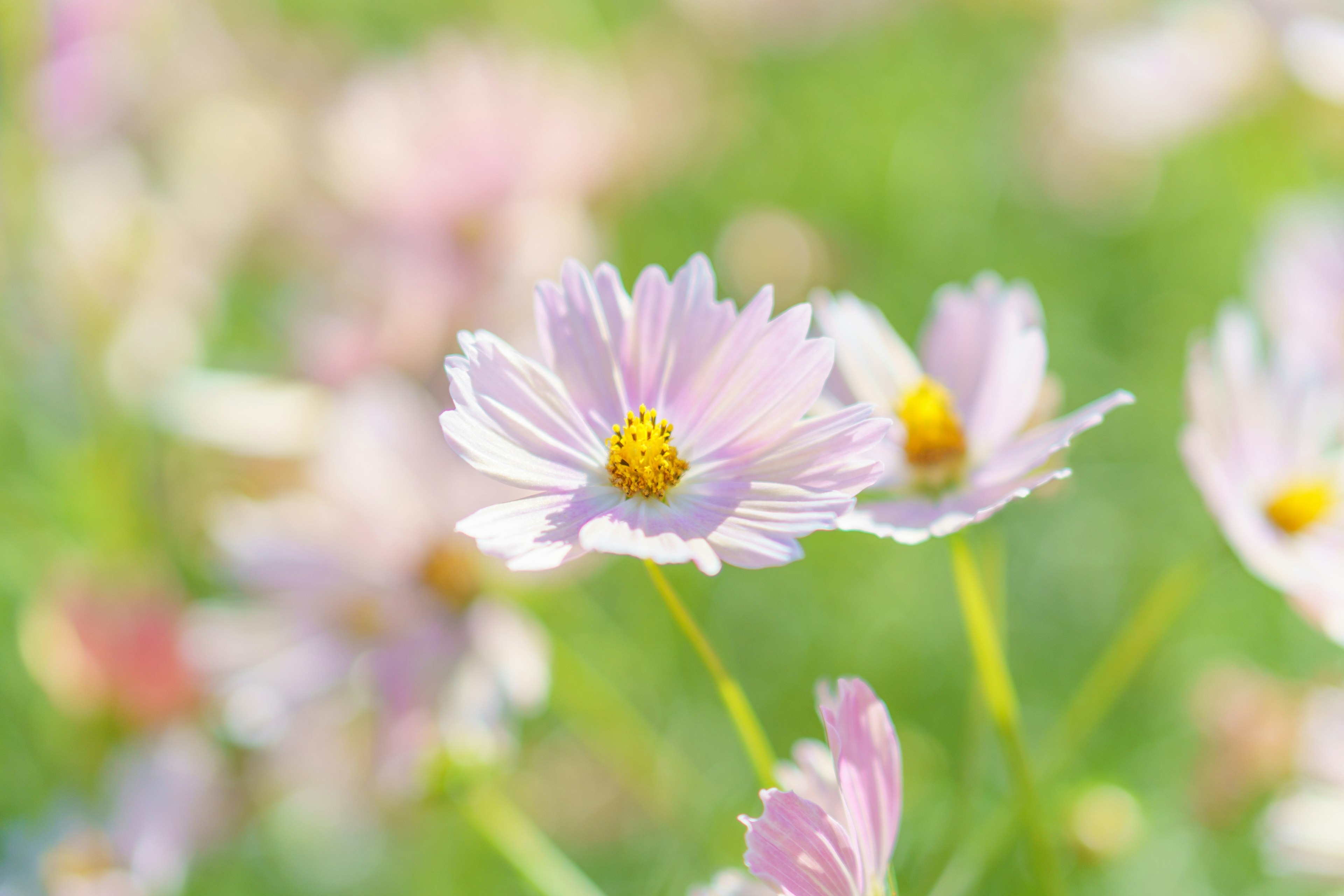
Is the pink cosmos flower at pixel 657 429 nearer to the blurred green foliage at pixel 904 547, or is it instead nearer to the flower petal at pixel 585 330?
the flower petal at pixel 585 330

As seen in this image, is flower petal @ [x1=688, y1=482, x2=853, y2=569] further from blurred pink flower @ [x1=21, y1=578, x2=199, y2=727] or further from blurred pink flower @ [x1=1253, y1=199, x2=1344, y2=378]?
blurred pink flower @ [x1=21, y1=578, x2=199, y2=727]

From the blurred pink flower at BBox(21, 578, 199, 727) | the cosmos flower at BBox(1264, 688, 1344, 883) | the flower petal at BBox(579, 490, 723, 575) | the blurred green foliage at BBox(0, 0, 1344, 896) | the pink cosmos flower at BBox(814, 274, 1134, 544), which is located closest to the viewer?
the flower petal at BBox(579, 490, 723, 575)

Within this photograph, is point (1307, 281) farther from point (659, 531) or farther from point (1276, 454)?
point (659, 531)

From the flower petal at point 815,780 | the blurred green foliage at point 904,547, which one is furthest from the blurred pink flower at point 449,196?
the flower petal at point 815,780

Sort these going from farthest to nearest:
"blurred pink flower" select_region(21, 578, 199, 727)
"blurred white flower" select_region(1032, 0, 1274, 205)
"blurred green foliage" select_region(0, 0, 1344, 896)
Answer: "blurred white flower" select_region(1032, 0, 1274, 205) < "blurred green foliage" select_region(0, 0, 1344, 896) < "blurred pink flower" select_region(21, 578, 199, 727)

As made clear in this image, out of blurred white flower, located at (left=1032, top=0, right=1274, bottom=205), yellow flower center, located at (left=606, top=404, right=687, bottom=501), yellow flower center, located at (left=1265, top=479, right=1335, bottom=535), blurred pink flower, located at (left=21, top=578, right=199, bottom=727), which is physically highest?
blurred white flower, located at (left=1032, top=0, right=1274, bottom=205)

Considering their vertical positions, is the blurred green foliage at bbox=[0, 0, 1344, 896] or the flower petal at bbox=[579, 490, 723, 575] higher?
the blurred green foliage at bbox=[0, 0, 1344, 896]

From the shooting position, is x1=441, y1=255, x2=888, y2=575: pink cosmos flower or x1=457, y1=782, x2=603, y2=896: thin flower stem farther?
x1=457, y1=782, x2=603, y2=896: thin flower stem

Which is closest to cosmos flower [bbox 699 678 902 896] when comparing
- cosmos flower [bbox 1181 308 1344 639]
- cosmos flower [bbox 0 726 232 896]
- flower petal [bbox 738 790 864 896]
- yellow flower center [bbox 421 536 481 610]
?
flower petal [bbox 738 790 864 896]
